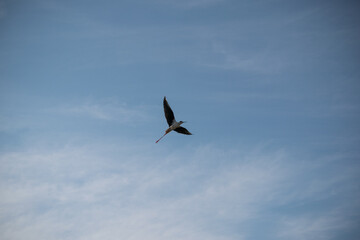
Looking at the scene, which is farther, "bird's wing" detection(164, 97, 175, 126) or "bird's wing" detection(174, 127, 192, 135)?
"bird's wing" detection(174, 127, 192, 135)

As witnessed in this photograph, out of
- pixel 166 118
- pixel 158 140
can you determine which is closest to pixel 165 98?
pixel 166 118

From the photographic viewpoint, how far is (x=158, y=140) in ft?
137

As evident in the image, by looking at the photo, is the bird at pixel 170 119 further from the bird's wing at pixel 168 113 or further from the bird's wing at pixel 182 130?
the bird's wing at pixel 182 130

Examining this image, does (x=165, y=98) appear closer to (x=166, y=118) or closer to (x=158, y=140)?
(x=166, y=118)

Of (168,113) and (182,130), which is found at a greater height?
(168,113)

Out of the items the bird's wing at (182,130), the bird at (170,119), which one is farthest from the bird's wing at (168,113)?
the bird's wing at (182,130)

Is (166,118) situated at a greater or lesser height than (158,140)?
greater

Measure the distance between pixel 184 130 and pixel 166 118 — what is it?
3.14 metres

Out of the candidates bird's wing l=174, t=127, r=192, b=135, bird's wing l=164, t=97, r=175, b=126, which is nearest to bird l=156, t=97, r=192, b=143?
bird's wing l=164, t=97, r=175, b=126

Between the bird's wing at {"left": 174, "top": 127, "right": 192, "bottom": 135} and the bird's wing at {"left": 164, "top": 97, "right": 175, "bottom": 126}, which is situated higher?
the bird's wing at {"left": 164, "top": 97, "right": 175, "bottom": 126}

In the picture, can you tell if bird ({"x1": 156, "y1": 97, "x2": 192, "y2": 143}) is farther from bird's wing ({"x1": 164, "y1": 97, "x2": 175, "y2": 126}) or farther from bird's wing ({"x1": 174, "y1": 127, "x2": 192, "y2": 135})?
bird's wing ({"x1": 174, "y1": 127, "x2": 192, "y2": 135})

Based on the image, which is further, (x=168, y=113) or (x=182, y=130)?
(x=182, y=130)

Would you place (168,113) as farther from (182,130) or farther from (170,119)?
(182,130)

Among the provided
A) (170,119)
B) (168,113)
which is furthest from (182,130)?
(168,113)
